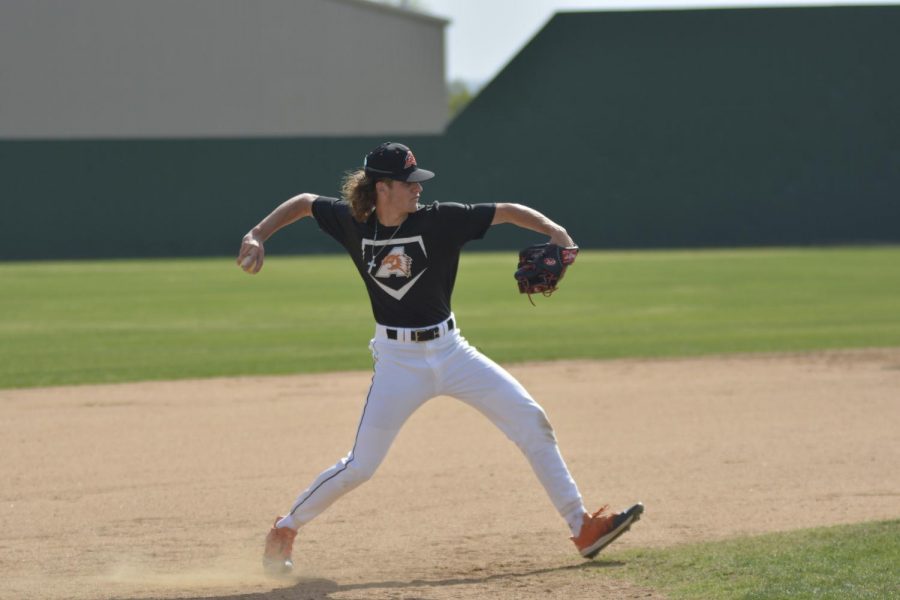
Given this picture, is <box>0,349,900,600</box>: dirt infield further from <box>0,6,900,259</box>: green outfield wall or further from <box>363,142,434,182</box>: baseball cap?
<box>0,6,900,259</box>: green outfield wall

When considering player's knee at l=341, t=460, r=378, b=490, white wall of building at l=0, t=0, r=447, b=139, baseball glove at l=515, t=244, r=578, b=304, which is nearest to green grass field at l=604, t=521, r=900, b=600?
player's knee at l=341, t=460, r=378, b=490

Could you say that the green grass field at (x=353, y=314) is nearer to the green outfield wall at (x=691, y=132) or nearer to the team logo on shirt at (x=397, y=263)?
the green outfield wall at (x=691, y=132)

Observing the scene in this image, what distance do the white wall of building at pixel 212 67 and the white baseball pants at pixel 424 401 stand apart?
30584 mm

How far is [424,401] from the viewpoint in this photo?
5.52 m

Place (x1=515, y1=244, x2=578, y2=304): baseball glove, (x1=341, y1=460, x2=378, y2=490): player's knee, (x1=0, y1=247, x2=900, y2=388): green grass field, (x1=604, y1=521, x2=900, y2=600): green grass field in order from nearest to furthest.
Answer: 1. (x1=604, y1=521, x2=900, y2=600): green grass field
2. (x1=515, y1=244, x2=578, y2=304): baseball glove
3. (x1=341, y1=460, x2=378, y2=490): player's knee
4. (x1=0, y1=247, x2=900, y2=388): green grass field

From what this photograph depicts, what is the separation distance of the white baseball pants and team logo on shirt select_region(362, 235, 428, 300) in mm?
196

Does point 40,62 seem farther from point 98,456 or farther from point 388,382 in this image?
point 388,382

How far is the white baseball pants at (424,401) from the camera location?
18.0ft

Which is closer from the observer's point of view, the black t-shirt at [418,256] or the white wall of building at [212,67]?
the black t-shirt at [418,256]

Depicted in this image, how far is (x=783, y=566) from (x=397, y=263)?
210 centimetres

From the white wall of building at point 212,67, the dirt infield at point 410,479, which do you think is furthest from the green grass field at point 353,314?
the white wall of building at point 212,67

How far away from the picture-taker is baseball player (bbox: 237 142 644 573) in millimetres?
5430

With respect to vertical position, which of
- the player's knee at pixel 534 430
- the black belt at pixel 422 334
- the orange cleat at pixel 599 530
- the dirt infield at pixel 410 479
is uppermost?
the black belt at pixel 422 334

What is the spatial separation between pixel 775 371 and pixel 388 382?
7.28m
